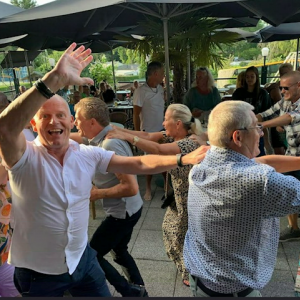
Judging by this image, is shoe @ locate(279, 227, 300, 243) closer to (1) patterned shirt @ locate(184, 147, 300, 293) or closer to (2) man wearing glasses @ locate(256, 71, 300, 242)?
(2) man wearing glasses @ locate(256, 71, 300, 242)

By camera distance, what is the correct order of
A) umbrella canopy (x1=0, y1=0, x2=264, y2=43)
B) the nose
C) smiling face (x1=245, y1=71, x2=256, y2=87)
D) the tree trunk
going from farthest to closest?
1. the tree trunk
2. smiling face (x1=245, y1=71, x2=256, y2=87)
3. umbrella canopy (x1=0, y1=0, x2=264, y2=43)
4. the nose

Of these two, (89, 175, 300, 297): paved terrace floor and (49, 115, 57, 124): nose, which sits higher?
(49, 115, 57, 124): nose

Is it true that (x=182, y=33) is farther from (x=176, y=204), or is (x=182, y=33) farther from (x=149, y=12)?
(x=176, y=204)

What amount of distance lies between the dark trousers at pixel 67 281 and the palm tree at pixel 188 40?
4515 mm

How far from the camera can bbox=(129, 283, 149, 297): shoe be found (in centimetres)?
230

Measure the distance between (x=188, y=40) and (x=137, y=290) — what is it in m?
4.42

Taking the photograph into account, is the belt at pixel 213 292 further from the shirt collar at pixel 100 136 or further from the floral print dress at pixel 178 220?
the shirt collar at pixel 100 136

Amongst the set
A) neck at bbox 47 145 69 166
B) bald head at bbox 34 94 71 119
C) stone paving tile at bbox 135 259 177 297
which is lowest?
stone paving tile at bbox 135 259 177 297

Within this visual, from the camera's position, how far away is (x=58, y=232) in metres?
1.45

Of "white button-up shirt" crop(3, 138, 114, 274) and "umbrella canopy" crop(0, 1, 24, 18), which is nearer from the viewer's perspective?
"white button-up shirt" crop(3, 138, 114, 274)

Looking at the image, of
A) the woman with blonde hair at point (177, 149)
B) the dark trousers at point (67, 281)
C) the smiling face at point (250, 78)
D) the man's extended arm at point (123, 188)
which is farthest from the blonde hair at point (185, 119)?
the smiling face at point (250, 78)

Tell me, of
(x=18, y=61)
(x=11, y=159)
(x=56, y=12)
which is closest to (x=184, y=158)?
(x=11, y=159)

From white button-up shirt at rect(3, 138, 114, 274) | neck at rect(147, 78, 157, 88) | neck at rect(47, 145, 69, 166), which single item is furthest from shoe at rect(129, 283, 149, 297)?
neck at rect(147, 78, 157, 88)

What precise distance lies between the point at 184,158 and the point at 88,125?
928 mm
